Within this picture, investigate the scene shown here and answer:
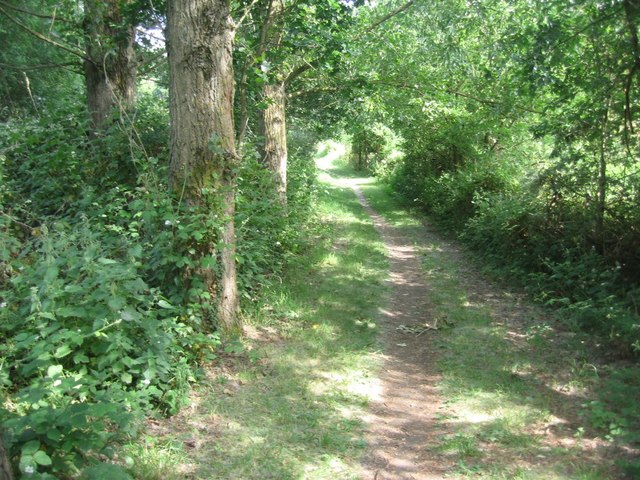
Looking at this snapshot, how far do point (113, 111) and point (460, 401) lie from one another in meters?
6.08

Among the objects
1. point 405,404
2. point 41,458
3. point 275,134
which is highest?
point 275,134

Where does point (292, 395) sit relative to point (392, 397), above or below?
above

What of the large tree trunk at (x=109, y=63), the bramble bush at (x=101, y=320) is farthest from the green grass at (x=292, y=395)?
the large tree trunk at (x=109, y=63)

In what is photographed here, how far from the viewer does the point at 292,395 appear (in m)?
5.20

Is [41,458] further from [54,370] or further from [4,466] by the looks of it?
[54,370]

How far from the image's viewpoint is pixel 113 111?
7.32 metres

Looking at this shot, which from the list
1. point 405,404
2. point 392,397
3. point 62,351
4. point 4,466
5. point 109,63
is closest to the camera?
point 4,466

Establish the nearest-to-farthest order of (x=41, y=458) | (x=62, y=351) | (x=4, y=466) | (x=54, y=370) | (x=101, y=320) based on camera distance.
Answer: (x=4, y=466)
(x=41, y=458)
(x=54, y=370)
(x=62, y=351)
(x=101, y=320)

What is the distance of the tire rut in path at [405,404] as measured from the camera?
13.8 feet

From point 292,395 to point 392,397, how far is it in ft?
3.60

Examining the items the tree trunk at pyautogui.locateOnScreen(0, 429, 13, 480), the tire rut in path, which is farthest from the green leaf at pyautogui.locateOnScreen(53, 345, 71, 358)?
the tire rut in path

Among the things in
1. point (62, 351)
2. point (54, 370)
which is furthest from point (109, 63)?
point (54, 370)

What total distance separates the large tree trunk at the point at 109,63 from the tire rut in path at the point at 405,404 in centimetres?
563

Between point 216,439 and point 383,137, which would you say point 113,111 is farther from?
point 383,137
